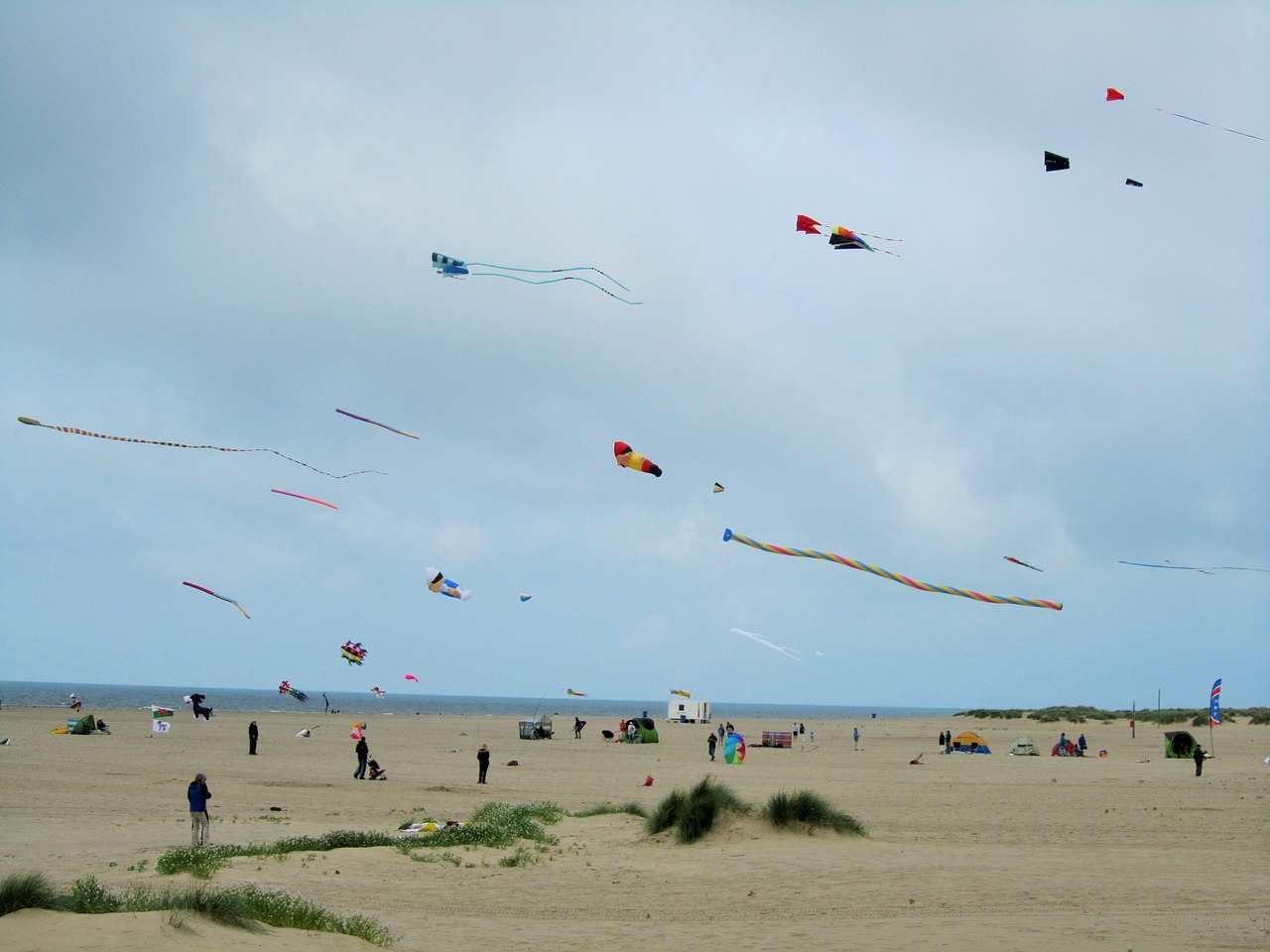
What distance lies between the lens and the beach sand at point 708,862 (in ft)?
28.2

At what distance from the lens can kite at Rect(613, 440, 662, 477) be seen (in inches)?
518

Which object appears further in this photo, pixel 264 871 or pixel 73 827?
pixel 73 827

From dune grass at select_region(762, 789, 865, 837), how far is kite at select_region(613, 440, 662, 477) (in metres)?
4.73

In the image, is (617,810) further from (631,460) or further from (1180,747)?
(1180,747)

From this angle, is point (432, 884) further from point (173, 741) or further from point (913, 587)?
point (173, 741)

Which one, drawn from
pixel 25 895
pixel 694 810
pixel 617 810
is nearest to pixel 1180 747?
pixel 617 810

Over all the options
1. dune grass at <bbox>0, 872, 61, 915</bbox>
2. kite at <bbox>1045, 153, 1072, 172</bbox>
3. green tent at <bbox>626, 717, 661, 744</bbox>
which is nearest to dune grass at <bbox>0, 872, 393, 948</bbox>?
dune grass at <bbox>0, 872, 61, 915</bbox>

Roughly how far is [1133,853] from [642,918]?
7095 millimetres

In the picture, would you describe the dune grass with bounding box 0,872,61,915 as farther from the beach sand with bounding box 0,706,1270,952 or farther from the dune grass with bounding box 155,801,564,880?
the dune grass with bounding box 155,801,564,880

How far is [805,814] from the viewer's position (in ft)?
43.4

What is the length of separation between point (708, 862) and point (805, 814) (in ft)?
6.45

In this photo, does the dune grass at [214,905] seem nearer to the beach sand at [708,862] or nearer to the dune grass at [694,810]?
the beach sand at [708,862]

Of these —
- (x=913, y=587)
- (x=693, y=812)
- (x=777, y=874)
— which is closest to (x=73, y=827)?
(x=693, y=812)

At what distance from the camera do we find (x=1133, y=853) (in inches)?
501
